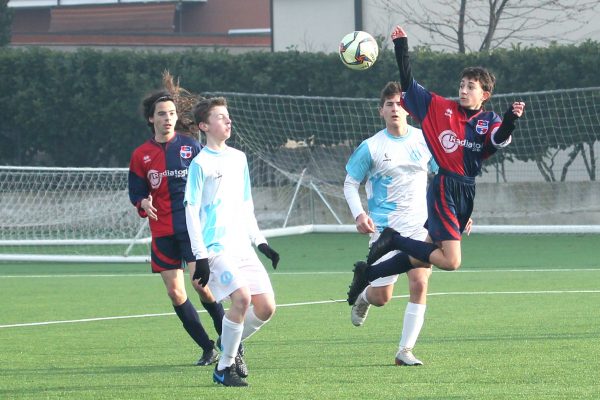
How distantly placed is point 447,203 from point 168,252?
207cm

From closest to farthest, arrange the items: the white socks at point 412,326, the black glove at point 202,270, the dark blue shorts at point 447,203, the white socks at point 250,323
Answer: the black glove at point 202,270, the white socks at point 250,323, the white socks at point 412,326, the dark blue shorts at point 447,203

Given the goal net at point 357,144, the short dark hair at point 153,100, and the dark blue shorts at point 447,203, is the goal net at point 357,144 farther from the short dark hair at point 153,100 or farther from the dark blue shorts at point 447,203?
the dark blue shorts at point 447,203

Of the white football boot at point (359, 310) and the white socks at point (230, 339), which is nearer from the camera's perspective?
the white socks at point (230, 339)

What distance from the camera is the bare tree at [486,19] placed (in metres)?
26.3

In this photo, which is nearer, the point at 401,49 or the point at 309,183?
the point at 401,49

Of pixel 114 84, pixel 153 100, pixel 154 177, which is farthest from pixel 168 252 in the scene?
pixel 114 84

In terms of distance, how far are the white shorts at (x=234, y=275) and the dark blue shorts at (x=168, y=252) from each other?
49.5 inches

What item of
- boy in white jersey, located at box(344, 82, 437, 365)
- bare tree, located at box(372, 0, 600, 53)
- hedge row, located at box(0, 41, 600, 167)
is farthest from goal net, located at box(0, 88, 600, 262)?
boy in white jersey, located at box(344, 82, 437, 365)

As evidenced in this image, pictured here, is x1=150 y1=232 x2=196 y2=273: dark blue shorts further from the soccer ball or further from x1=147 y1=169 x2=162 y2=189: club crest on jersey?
the soccer ball

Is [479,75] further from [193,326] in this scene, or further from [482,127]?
[193,326]

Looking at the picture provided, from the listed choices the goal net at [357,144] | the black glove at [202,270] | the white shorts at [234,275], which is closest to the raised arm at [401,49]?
the white shorts at [234,275]

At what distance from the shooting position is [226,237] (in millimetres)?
7621

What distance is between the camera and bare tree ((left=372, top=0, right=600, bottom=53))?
26.3 metres

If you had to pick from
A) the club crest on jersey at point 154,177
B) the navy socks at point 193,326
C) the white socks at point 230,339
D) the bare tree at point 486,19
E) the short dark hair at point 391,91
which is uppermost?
the bare tree at point 486,19
